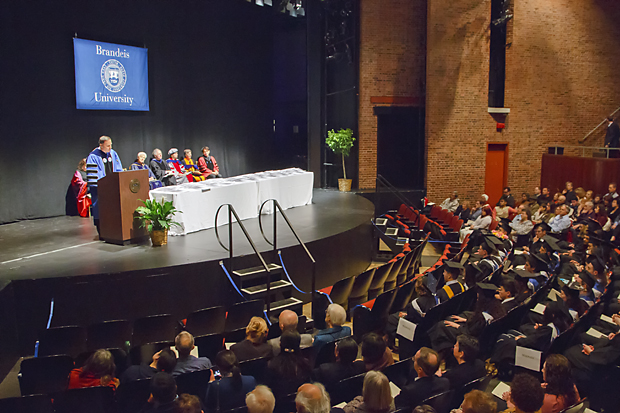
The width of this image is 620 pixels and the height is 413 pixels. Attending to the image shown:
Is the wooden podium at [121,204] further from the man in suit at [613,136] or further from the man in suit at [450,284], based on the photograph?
the man in suit at [613,136]

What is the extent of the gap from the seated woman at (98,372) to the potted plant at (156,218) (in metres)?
3.63

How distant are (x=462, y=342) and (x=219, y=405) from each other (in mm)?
1864

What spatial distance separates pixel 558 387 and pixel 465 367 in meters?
0.65

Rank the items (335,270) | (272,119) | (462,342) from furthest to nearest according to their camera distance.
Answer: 1. (272,119)
2. (335,270)
3. (462,342)

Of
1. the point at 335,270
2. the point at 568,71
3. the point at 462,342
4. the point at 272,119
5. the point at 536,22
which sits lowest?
the point at 335,270

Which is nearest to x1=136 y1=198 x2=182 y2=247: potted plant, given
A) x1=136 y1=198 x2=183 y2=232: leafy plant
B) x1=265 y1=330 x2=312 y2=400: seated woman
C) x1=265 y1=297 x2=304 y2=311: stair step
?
x1=136 y1=198 x2=183 y2=232: leafy plant

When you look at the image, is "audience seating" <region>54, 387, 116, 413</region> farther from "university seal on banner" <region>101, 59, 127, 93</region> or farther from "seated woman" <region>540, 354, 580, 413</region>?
"university seal on banner" <region>101, 59, 127, 93</region>

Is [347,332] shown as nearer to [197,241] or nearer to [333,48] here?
[197,241]

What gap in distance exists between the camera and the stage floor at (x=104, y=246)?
20.3ft

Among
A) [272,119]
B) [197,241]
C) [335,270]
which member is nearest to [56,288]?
[197,241]

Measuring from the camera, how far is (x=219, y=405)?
11.9 ft

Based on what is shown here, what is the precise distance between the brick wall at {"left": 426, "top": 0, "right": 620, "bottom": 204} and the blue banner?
7700 millimetres

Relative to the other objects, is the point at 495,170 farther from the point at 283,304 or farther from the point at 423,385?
the point at 423,385

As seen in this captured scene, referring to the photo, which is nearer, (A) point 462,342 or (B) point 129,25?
(A) point 462,342
